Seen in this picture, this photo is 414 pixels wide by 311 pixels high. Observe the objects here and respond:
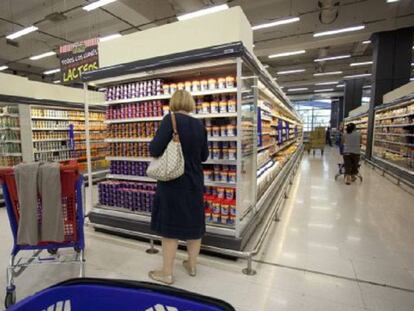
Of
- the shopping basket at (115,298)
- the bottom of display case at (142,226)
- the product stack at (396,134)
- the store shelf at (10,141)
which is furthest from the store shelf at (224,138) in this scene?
the product stack at (396,134)

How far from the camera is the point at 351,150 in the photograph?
6516mm

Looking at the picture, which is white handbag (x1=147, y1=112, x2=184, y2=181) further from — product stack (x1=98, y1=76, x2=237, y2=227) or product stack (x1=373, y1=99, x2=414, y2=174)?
product stack (x1=373, y1=99, x2=414, y2=174)

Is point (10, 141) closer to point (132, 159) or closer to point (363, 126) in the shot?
point (132, 159)

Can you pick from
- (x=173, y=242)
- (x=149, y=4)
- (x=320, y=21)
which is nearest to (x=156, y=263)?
(x=173, y=242)

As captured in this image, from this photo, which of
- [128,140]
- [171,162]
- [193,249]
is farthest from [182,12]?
[193,249]

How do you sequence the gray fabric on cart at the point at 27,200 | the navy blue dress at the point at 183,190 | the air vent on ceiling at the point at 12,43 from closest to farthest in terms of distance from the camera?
the gray fabric on cart at the point at 27,200 → the navy blue dress at the point at 183,190 → the air vent on ceiling at the point at 12,43

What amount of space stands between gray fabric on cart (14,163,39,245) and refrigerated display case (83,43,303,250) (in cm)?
126

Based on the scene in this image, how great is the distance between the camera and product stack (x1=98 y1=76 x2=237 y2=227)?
287 centimetres

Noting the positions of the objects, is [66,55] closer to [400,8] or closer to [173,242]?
[173,242]

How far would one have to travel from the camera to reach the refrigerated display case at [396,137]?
7.09 m

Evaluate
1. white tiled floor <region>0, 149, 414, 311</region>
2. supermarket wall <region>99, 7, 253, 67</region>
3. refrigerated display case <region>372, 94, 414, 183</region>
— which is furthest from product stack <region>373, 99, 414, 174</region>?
supermarket wall <region>99, 7, 253, 67</region>

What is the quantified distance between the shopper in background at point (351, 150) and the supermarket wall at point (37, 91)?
20.3ft

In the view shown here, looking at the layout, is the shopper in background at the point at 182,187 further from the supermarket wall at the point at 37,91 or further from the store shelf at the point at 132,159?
the supermarket wall at the point at 37,91

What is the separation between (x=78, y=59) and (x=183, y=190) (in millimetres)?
5167
